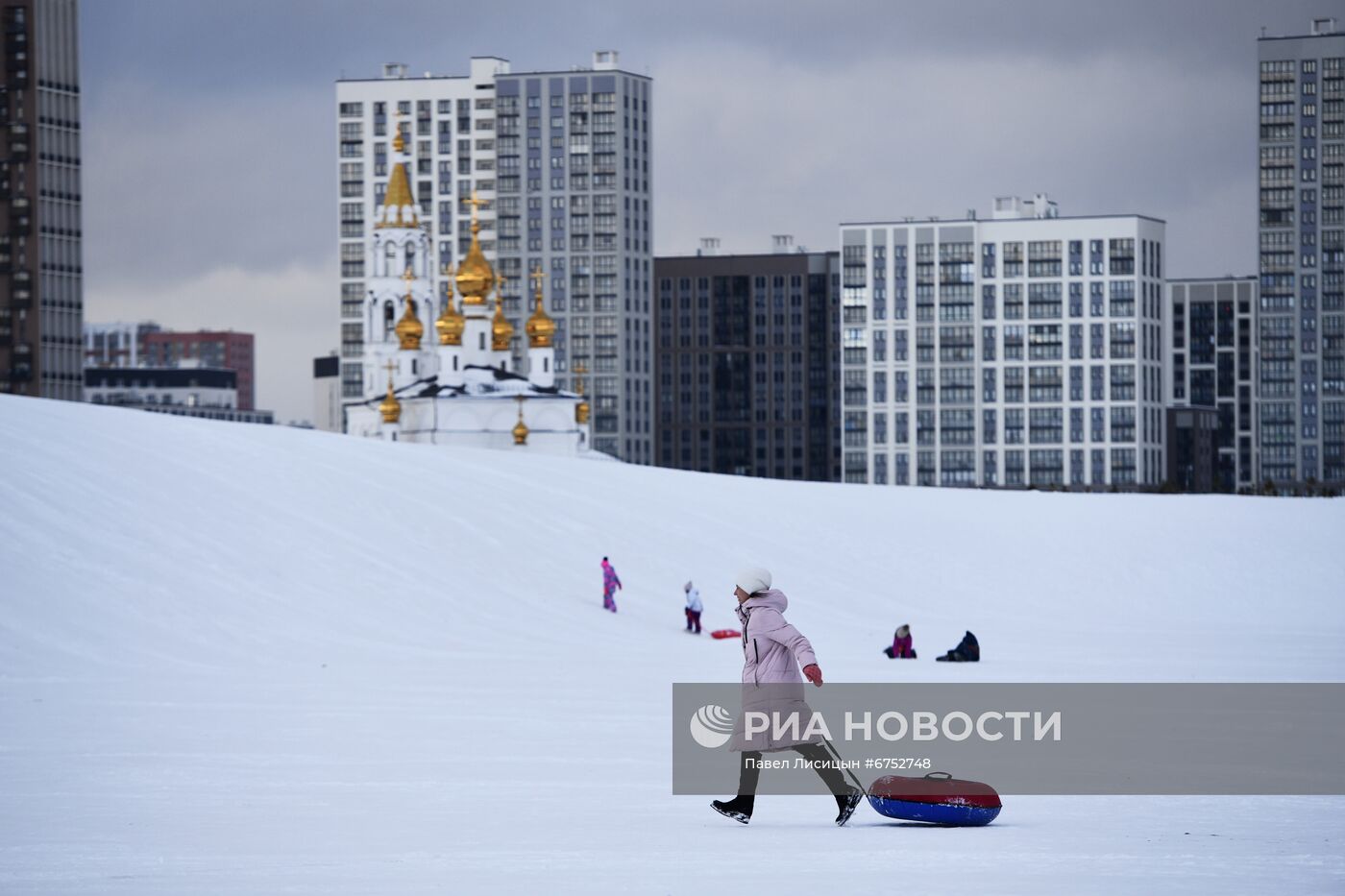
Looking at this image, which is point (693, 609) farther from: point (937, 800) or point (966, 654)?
point (937, 800)

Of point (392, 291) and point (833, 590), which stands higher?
point (392, 291)

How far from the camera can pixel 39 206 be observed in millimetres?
138750

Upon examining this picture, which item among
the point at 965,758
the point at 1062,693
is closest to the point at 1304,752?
the point at 965,758

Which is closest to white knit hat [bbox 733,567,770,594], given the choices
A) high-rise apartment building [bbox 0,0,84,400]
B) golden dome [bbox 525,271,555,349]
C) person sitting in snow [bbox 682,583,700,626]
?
person sitting in snow [bbox 682,583,700,626]

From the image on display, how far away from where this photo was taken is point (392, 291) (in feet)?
450

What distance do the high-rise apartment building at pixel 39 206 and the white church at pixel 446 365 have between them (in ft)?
71.8

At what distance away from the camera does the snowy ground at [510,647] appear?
11.5 meters

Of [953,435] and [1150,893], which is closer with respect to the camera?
[1150,893]

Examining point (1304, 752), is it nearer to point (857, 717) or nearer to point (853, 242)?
point (857, 717)

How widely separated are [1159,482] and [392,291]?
82342 millimetres

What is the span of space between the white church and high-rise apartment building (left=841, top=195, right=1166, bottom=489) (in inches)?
2314

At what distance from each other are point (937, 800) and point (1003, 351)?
17737 cm

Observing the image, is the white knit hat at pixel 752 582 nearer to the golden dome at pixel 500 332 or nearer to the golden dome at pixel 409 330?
the golden dome at pixel 500 332

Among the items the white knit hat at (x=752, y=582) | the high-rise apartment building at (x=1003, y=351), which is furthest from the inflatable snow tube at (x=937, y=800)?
the high-rise apartment building at (x=1003, y=351)
